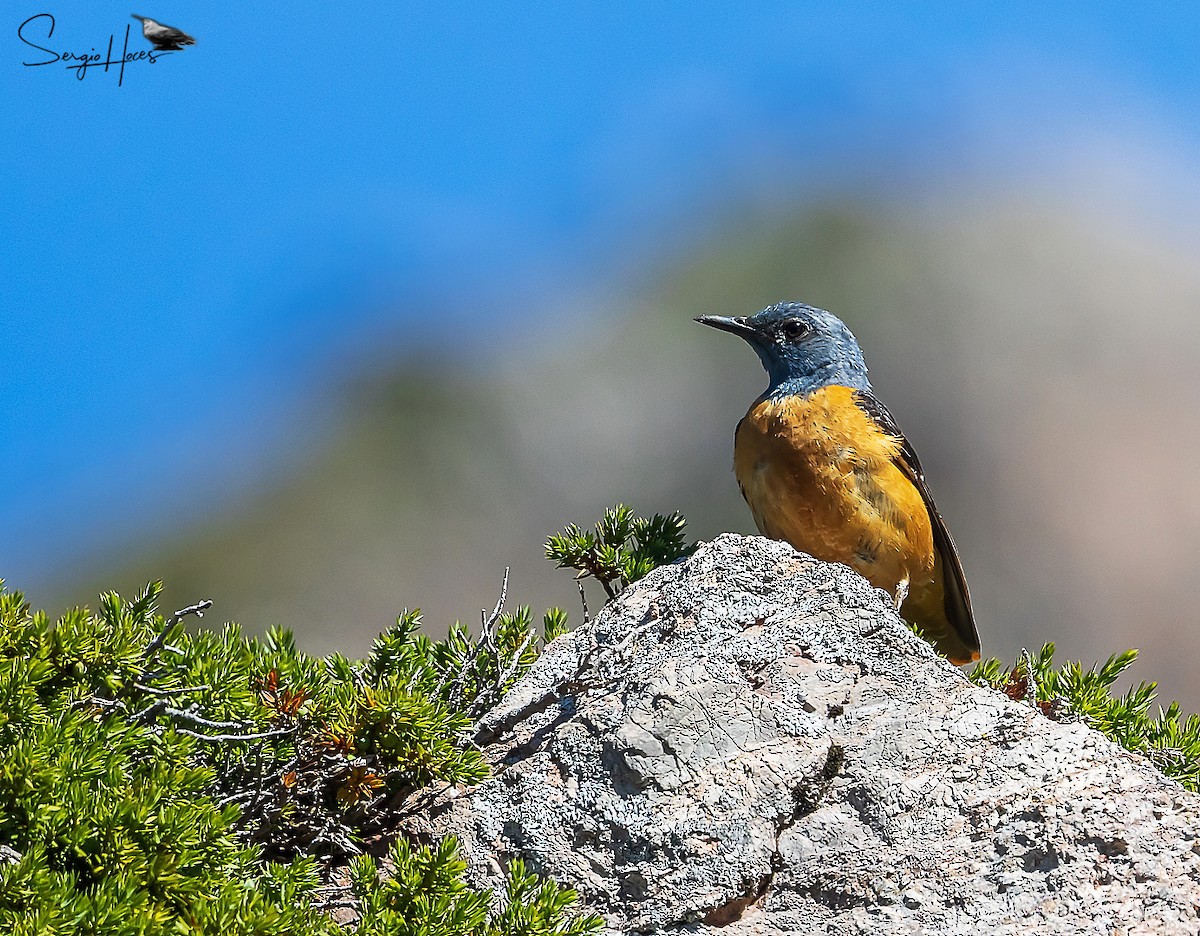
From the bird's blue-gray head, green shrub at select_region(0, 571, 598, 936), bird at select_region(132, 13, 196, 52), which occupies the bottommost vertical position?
green shrub at select_region(0, 571, 598, 936)

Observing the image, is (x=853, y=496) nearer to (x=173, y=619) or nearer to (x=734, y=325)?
(x=734, y=325)

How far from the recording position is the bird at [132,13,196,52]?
→ 21.4ft

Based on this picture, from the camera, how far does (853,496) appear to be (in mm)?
5945

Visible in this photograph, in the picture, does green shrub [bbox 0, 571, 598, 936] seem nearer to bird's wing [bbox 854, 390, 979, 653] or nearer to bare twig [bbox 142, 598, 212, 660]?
bare twig [bbox 142, 598, 212, 660]

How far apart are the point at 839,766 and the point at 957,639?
7.78 feet

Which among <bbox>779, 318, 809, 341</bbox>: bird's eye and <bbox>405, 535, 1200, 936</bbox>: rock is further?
<bbox>779, 318, 809, 341</bbox>: bird's eye

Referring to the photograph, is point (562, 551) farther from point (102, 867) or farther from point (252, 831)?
point (102, 867)

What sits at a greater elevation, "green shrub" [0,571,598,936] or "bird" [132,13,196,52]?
"bird" [132,13,196,52]

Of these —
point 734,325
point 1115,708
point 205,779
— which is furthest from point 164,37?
point 1115,708

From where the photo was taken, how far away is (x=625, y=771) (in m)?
4.18

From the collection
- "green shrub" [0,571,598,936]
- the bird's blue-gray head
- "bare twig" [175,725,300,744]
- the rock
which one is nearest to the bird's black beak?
the bird's blue-gray head

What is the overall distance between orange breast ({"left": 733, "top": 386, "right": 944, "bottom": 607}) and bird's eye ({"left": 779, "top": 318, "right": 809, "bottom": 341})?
702 millimetres

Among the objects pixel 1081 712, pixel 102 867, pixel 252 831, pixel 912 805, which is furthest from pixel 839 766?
pixel 102 867

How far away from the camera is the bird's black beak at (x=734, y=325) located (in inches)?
265
